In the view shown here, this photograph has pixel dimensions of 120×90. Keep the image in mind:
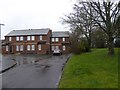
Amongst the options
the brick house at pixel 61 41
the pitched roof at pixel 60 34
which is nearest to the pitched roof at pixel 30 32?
the pitched roof at pixel 60 34

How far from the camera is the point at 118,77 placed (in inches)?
660

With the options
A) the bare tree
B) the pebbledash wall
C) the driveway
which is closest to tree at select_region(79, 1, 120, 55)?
the bare tree

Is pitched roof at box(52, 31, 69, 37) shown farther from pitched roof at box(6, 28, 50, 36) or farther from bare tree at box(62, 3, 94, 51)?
bare tree at box(62, 3, 94, 51)

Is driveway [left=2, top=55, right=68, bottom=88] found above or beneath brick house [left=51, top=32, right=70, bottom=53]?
beneath

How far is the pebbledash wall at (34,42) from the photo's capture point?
247 ft

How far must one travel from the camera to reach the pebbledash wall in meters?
75.4

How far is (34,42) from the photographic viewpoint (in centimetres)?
7625

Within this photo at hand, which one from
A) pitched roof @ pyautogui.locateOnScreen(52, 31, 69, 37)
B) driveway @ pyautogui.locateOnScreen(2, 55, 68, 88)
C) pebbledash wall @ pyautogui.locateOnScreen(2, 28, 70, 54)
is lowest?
driveway @ pyautogui.locateOnScreen(2, 55, 68, 88)

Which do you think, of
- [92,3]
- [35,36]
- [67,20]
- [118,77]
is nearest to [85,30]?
[67,20]

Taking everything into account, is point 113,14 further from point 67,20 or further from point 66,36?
point 66,36

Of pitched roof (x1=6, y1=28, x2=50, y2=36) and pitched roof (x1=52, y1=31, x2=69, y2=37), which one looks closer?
pitched roof (x1=6, y1=28, x2=50, y2=36)

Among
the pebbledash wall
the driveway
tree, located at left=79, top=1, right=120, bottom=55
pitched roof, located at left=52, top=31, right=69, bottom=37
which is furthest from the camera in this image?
pitched roof, located at left=52, top=31, right=69, bottom=37

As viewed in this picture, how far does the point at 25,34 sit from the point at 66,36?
511 inches

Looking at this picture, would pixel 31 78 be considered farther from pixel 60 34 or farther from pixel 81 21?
pixel 60 34
